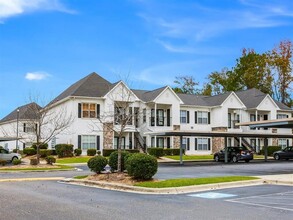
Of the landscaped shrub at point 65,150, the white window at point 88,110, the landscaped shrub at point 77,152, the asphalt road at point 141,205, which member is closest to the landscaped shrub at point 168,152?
the white window at point 88,110

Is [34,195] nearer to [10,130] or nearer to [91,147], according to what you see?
[91,147]

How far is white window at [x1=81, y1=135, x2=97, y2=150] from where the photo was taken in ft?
151

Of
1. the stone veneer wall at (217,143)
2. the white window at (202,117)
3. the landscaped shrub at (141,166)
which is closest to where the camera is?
the landscaped shrub at (141,166)

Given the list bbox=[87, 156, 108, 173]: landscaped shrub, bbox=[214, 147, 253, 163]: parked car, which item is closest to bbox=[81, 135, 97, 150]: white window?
bbox=[214, 147, 253, 163]: parked car

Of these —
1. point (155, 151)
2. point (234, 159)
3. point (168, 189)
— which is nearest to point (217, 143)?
point (155, 151)

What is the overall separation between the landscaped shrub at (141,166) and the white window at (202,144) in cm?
3645

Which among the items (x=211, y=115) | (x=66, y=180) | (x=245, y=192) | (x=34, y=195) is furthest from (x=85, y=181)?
(x=211, y=115)

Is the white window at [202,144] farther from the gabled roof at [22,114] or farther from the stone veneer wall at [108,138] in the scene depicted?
the gabled roof at [22,114]

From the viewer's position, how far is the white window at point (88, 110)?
46531 mm

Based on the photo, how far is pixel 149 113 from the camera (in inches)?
1993

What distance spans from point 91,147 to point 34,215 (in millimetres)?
35910

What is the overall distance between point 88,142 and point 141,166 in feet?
94.6

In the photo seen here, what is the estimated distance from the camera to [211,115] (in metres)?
55.9

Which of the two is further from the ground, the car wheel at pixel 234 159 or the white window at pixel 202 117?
the white window at pixel 202 117
